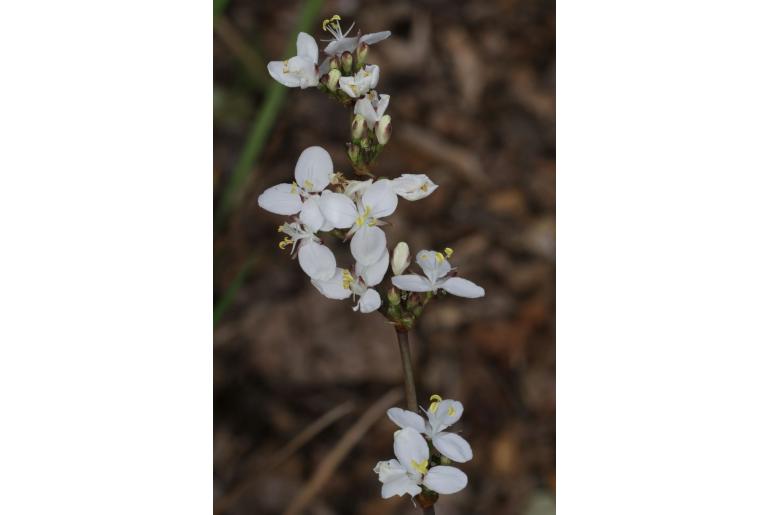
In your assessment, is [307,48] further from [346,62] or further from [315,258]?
[315,258]

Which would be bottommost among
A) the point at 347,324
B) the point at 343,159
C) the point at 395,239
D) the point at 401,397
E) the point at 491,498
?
the point at 491,498

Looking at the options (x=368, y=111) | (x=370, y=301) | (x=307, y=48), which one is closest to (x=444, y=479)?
(x=370, y=301)

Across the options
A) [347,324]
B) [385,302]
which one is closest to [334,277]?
[385,302]

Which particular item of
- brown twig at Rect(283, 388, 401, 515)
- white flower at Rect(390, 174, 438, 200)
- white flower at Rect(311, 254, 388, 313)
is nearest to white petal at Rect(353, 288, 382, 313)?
white flower at Rect(311, 254, 388, 313)

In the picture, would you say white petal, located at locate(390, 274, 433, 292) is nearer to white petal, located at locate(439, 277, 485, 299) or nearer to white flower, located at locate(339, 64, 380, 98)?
white petal, located at locate(439, 277, 485, 299)

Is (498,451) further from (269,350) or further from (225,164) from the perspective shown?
(225,164)

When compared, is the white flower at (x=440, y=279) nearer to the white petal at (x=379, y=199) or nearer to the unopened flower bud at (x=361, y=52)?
the white petal at (x=379, y=199)

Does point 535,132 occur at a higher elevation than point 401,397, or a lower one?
higher
